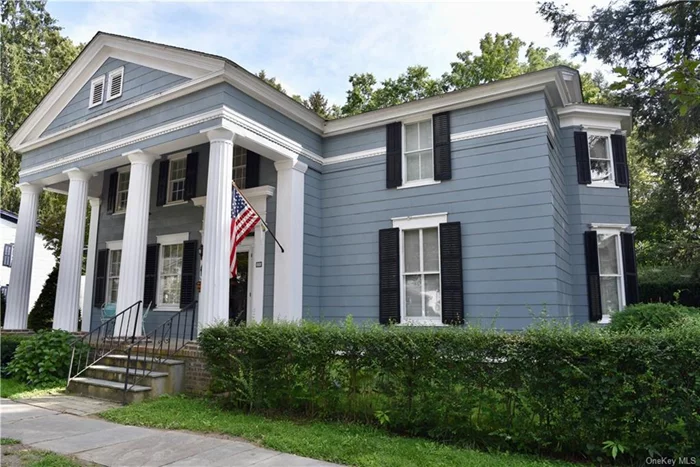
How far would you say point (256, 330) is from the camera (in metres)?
6.55

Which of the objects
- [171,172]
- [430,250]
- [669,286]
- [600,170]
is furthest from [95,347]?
[669,286]

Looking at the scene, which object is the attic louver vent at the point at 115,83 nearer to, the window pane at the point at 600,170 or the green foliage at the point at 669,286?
the window pane at the point at 600,170

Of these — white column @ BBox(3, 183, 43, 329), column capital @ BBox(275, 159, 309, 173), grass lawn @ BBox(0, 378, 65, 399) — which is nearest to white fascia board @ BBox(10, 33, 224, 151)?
white column @ BBox(3, 183, 43, 329)

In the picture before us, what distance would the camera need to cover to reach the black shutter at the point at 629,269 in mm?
10102

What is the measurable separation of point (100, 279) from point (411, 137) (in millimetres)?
9808

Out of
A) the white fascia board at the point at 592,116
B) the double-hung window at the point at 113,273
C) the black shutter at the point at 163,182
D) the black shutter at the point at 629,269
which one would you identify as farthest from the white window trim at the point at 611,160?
the double-hung window at the point at 113,273

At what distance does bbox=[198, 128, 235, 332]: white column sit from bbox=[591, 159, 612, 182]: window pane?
8056 millimetres

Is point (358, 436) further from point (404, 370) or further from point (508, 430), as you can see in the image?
point (508, 430)

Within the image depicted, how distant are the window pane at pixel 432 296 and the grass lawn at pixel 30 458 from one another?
21.5 ft

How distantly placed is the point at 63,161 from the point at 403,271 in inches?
352

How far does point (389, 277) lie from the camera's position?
988 centimetres

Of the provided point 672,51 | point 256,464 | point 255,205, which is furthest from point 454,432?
point 672,51

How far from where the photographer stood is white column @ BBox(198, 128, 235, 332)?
27.2 ft

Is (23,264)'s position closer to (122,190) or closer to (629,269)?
(122,190)
